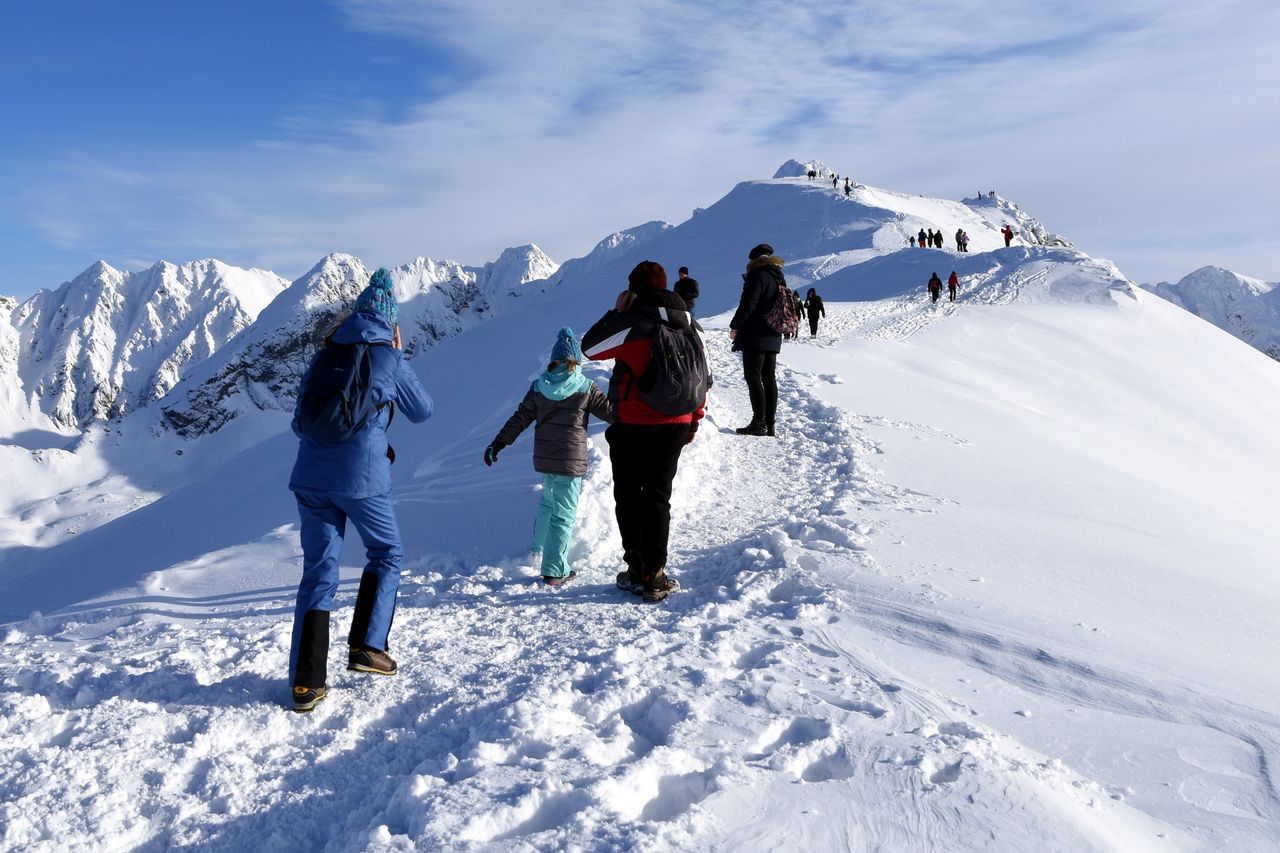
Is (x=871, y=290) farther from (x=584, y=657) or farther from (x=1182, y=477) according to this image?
(x=584, y=657)

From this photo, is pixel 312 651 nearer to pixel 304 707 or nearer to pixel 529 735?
pixel 304 707

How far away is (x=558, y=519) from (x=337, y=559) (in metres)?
2.10

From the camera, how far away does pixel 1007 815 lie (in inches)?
104

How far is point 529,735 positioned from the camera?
127 inches

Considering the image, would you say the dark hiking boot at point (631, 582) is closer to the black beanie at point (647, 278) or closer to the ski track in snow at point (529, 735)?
the ski track in snow at point (529, 735)

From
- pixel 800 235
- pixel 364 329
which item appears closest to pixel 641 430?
pixel 364 329

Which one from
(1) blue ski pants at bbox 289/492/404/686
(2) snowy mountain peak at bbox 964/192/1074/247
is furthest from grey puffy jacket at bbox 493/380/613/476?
(2) snowy mountain peak at bbox 964/192/1074/247

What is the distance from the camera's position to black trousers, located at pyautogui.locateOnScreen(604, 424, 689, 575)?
4.97 m

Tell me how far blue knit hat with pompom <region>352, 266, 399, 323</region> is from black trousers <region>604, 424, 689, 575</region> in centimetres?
156

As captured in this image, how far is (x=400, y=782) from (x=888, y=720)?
1.84m

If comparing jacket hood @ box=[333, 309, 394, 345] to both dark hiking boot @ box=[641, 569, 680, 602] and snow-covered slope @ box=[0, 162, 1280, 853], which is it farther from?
dark hiking boot @ box=[641, 569, 680, 602]

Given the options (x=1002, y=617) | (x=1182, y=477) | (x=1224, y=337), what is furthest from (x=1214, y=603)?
(x=1224, y=337)

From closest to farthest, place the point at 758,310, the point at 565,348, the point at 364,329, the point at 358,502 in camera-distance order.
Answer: the point at 364,329 → the point at 358,502 → the point at 565,348 → the point at 758,310

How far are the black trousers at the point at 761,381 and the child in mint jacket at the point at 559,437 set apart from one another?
3379mm
